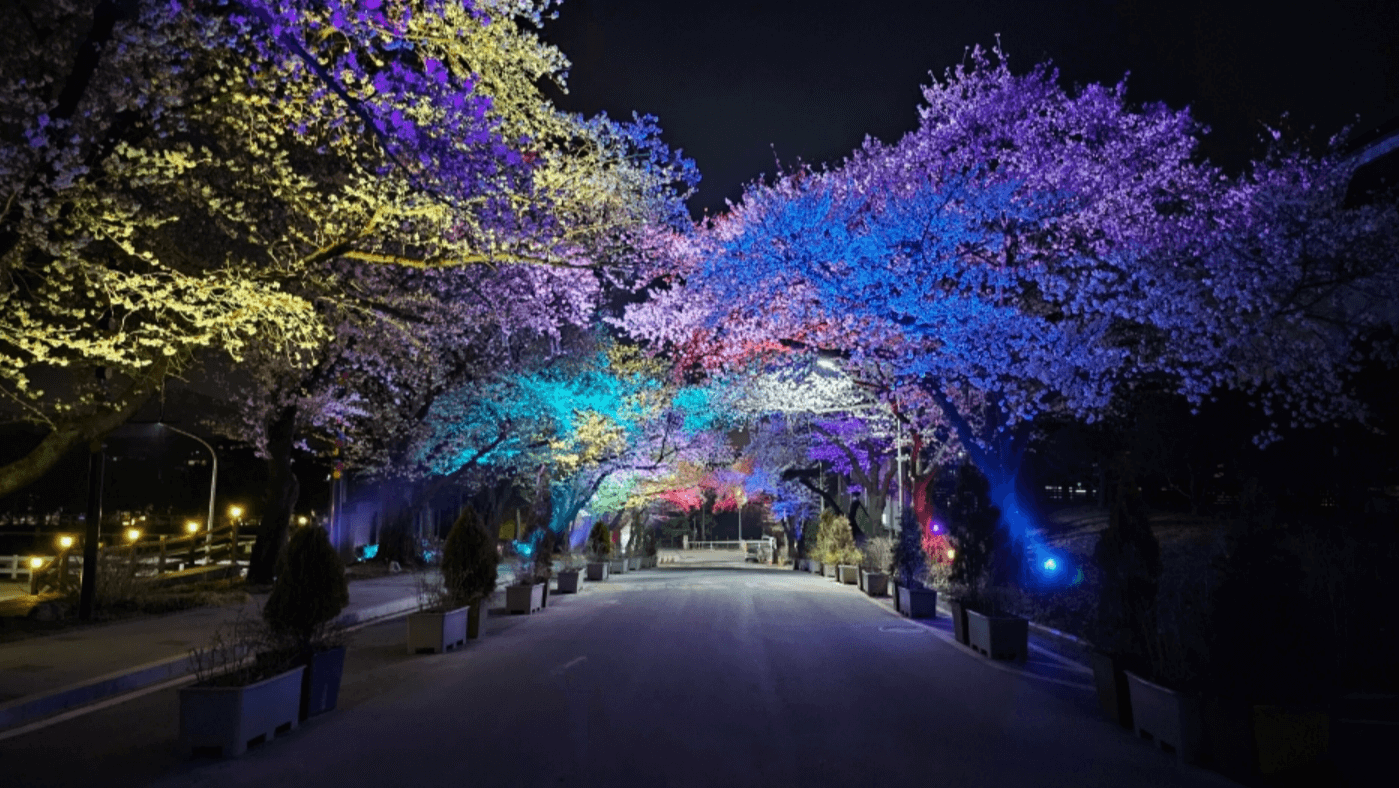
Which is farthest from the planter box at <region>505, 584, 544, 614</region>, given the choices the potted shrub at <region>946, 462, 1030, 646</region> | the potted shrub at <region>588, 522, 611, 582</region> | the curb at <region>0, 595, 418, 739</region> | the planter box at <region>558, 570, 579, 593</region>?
the potted shrub at <region>588, 522, 611, 582</region>

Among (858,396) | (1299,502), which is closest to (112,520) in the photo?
(858,396)

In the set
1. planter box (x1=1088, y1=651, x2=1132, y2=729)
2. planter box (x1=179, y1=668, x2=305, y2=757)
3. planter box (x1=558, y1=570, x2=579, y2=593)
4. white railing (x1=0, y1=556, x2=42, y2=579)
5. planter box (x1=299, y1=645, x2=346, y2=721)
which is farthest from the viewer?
planter box (x1=558, y1=570, x2=579, y2=593)

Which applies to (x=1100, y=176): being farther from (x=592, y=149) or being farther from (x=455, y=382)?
(x=455, y=382)

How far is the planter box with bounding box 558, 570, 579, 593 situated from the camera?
1108 inches

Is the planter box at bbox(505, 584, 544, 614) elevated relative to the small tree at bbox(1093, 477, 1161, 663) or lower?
lower

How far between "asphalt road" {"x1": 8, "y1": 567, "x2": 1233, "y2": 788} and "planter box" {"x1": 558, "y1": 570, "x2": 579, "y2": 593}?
13.7 meters

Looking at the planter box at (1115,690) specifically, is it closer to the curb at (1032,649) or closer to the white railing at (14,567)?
the curb at (1032,649)

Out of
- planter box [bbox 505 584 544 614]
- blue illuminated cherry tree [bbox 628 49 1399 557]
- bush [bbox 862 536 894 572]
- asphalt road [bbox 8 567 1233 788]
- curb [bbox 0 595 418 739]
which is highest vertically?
blue illuminated cherry tree [bbox 628 49 1399 557]

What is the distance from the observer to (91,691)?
33.2 ft

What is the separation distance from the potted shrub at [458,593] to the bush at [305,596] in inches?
177

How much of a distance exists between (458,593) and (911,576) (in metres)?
11.3

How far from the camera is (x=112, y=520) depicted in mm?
40344

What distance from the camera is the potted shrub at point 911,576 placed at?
1967cm

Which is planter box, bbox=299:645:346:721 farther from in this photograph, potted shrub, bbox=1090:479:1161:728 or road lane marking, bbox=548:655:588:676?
potted shrub, bbox=1090:479:1161:728
